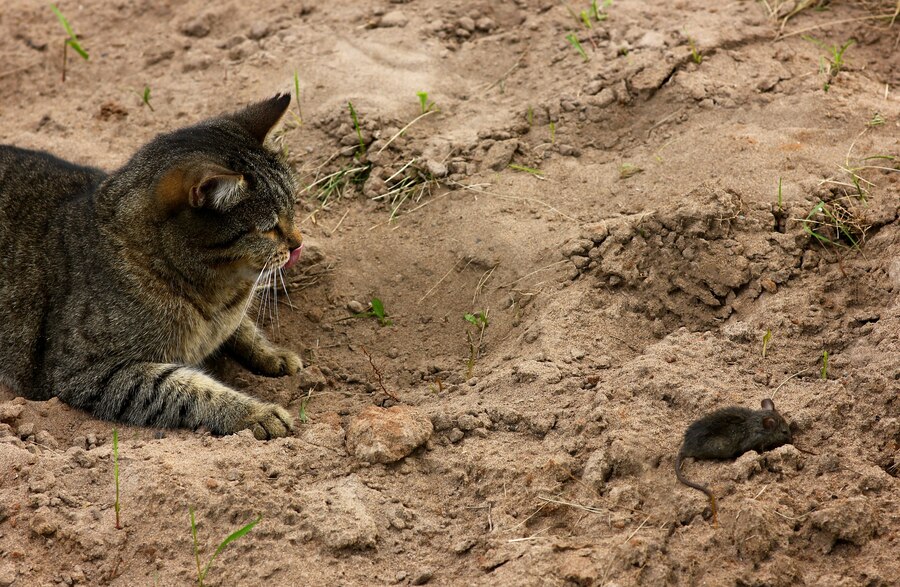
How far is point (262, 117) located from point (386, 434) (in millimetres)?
1701

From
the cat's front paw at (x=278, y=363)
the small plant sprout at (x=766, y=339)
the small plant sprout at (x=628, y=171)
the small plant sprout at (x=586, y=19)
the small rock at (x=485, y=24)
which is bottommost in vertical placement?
the cat's front paw at (x=278, y=363)

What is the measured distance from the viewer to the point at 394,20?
6.12m

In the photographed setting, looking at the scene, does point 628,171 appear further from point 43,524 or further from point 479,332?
point 43,524

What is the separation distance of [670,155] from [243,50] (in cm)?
326

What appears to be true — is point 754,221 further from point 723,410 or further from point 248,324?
point 248,324

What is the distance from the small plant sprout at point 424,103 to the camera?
17.5 ft

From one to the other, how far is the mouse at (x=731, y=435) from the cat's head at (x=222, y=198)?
2.04 m

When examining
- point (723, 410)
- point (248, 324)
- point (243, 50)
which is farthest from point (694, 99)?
point (243, 50)

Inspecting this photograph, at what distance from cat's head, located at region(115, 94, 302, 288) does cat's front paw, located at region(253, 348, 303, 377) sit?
1.60 ft

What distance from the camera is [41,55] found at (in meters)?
6.48

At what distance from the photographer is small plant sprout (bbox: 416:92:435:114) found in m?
5.33

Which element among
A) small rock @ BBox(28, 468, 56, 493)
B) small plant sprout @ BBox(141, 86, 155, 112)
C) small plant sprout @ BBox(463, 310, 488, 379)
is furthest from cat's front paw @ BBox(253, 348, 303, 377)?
small plant sprout @ BBox(141, 86, 155, 112)

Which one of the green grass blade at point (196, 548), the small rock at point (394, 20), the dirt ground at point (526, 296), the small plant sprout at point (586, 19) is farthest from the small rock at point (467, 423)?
the small rock at point (394, 20)

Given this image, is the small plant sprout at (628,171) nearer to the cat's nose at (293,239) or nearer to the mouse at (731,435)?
the cat's nose at (293,239)
